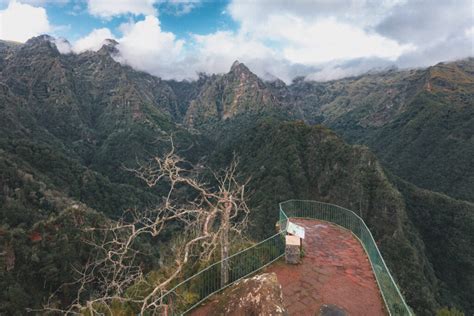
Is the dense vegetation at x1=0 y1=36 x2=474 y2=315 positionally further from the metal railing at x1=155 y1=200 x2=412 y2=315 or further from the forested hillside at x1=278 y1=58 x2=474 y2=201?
the metal railing at x1=155 y1=200 x2=412 y2=315

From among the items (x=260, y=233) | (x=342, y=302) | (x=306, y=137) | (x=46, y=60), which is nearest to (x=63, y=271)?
(x=260, y=233)

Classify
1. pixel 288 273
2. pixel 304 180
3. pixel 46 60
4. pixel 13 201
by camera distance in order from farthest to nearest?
pixel 46 60, pixel 304 180, pixel 13 201, pixel 288 273

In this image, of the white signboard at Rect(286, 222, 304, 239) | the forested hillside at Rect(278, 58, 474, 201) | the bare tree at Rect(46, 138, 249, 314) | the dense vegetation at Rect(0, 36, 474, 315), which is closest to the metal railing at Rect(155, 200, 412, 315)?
the bare tree at Rect(46, 138, 249, 314)

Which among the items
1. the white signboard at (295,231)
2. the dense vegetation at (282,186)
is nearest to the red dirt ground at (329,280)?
the white signboard at (295,231)

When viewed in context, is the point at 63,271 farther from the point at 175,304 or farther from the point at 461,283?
the point at 461,283

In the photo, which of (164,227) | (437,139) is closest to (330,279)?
(164,227)

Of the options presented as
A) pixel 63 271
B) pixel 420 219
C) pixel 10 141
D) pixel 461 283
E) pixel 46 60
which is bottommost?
pixel 461 283

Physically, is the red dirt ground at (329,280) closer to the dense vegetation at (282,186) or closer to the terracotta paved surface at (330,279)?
the terracotta paved surface at (330,279)
